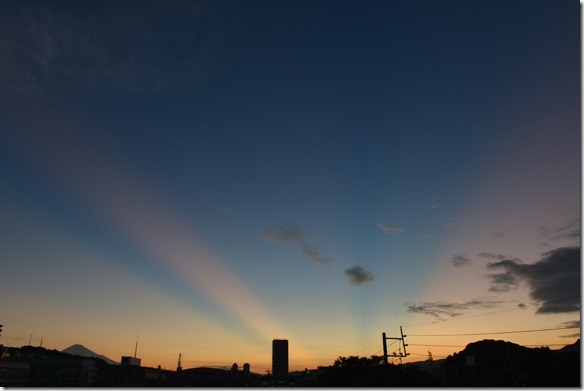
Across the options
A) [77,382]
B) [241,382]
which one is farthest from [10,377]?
[241,382]

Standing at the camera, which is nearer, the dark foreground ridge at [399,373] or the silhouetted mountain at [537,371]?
the silhouetted mountain at [537,371]

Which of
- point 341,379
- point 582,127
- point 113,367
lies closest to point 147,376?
point 113,367

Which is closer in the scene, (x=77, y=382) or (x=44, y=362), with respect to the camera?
(x=77, y=382)

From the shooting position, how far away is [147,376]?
128 m

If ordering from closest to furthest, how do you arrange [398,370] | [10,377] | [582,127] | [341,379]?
1. [582,127]
2. [398,370]
3. [341,379]
4. [10,377]

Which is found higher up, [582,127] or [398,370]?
[582,127]

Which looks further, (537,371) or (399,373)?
(399,373)

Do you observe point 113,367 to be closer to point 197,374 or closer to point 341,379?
point 197,374

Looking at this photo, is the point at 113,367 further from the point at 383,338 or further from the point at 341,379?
the point at 383,338

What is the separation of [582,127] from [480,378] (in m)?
48.6

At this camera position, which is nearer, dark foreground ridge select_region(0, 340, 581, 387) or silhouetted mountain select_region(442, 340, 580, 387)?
silhouetted mountain select_region(442, 340, 580, 387)

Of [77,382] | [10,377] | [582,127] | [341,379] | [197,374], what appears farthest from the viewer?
[197,374]

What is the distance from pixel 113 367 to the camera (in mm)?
124812

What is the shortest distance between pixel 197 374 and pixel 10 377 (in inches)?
2168
